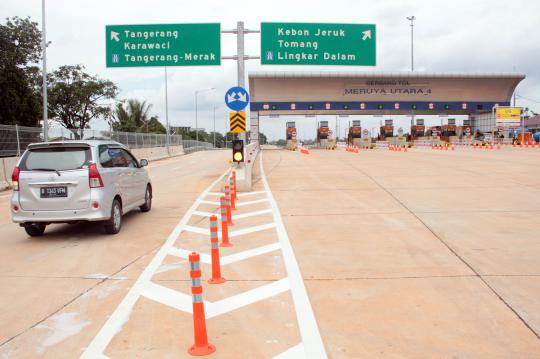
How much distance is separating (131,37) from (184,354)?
19.3m

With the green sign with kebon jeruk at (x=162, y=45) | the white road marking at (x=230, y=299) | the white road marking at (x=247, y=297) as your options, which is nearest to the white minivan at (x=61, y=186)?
the white road marking at (x=230, y=299)

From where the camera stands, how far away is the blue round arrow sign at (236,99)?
15.2 metres

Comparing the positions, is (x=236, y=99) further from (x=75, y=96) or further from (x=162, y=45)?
(x=75, y=96)

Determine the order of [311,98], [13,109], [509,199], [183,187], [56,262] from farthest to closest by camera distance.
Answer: [311,98]
[13,109]
[183,187]
[509,199]
[56,262]

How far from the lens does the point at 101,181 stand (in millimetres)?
8805

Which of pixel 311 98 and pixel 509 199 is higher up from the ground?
pixel 311 98

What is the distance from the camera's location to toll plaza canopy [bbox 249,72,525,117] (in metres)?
54.2

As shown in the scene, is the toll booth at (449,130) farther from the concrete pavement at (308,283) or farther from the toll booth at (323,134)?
the concrete pavement at (308,283)

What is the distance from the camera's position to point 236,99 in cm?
1531

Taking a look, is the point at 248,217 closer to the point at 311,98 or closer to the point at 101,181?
the point at 101,181

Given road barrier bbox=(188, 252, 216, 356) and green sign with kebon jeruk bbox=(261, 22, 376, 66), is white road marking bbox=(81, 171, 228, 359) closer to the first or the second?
road barrier bbox=(188, 252, 216, 356)

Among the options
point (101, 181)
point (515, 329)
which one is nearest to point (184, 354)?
point (515, 329)

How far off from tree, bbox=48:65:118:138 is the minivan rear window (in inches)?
1739

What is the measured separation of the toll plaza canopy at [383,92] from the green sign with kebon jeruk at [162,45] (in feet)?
106
